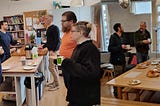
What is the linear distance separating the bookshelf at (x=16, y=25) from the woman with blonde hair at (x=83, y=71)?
703cm

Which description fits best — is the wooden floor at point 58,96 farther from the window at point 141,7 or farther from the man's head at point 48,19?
the window at point 141,7

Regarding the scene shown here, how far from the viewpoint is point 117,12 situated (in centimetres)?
699

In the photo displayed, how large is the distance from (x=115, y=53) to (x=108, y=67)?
0.72 meters

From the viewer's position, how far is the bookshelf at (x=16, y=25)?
9038 mm

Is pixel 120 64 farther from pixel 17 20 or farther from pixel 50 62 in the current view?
pixel 17 20

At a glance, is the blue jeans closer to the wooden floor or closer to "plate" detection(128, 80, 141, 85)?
the wooden floor

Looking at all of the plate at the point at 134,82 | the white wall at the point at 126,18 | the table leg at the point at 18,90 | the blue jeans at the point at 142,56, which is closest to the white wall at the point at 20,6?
the white wall at the point at 126,18

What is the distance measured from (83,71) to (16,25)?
7427mm

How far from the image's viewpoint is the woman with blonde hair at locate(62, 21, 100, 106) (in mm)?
2141

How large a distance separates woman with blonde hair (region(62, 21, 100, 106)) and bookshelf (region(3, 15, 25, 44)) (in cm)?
703

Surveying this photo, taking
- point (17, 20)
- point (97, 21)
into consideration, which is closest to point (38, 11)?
point (17, 20)

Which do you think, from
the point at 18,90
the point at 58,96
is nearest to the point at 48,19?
the point at 58,96

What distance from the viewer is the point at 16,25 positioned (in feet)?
29.9

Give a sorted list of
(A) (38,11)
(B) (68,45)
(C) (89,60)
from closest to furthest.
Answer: (C) (89,60)
(B) (68,45)
(A) (38,11)
